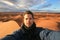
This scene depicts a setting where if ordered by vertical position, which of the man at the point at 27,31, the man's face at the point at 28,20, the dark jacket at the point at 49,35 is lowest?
the dark jacket at the point at 49,35

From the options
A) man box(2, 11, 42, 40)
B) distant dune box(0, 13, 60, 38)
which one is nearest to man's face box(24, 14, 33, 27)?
man box(2, 11, 42, 40)

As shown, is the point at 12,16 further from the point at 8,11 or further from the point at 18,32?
the point at 18,32

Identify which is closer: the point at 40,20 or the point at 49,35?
the point at 49,35

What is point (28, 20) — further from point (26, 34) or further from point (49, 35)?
point (49, 35)

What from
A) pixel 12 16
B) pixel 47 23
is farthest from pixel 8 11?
pixel 47 23

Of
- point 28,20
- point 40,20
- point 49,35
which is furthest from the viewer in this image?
point 40,20

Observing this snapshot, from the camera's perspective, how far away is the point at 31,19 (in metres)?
2.28

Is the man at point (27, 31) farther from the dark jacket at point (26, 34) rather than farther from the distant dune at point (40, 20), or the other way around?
the distant dune at point (40, 20)

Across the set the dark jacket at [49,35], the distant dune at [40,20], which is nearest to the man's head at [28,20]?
the dark jacket at [49,35]

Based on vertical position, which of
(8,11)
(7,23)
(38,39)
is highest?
(8,11)

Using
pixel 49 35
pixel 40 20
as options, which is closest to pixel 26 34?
pixel 49 35

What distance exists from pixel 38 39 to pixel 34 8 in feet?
1.94

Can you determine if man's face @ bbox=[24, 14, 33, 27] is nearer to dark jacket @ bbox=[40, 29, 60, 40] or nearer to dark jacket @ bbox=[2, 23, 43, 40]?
dark jacket @ bbox=[2, 23, 43, 40]

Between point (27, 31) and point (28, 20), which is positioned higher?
point (28, 20)
